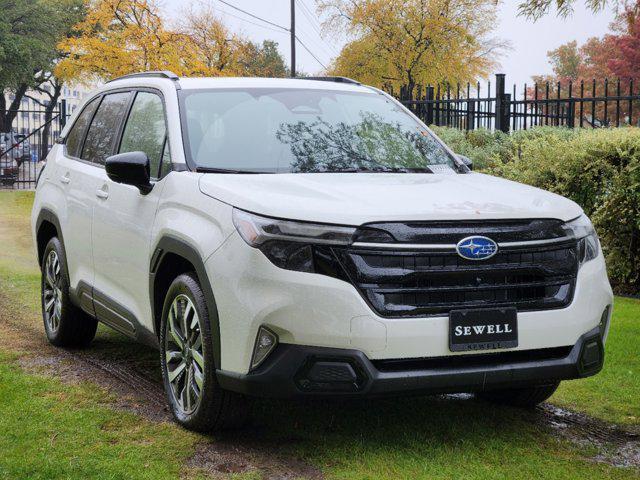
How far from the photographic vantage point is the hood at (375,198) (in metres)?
4.14

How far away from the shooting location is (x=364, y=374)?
4.09 metres

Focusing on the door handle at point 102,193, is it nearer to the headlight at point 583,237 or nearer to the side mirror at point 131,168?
the side mirror at point 131,168

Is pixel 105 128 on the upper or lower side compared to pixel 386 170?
upper

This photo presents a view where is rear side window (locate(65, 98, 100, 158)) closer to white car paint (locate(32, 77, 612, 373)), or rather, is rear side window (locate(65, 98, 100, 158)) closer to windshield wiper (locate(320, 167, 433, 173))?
white car paint (locate(32, 77, 612, 373))

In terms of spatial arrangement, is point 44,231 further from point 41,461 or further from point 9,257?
point 9,257

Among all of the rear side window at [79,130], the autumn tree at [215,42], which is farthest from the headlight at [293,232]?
the autumn tree at [215,42]

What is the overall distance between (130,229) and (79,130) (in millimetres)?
1907

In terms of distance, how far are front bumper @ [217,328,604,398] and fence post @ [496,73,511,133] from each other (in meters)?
11.8

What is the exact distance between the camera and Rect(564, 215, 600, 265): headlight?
4.55 meters

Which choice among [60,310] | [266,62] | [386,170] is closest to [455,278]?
[386,170]

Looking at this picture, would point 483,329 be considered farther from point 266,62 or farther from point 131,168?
point 266,62

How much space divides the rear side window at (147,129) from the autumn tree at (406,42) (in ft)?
133

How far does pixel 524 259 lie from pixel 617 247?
19.8 ft

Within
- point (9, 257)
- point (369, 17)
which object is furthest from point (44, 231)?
point (369, 17)
